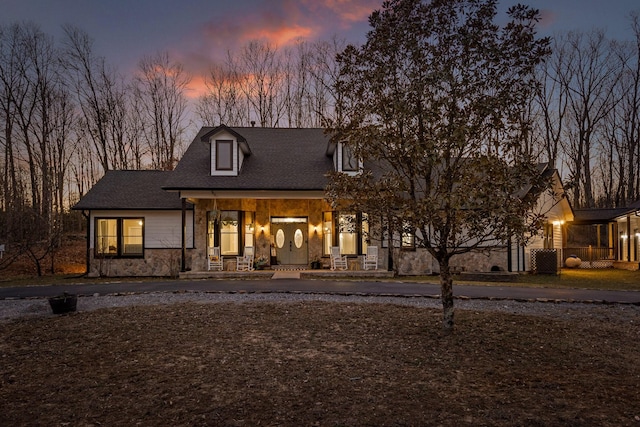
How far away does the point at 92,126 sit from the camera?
31453 mm

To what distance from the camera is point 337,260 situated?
1848 centimetres

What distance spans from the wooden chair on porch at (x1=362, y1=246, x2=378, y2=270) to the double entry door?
3.08 meters

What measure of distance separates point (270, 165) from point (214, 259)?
194 inches

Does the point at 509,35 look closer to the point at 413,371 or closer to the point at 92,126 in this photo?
the point at 413,371

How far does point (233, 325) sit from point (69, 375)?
2.99 meters

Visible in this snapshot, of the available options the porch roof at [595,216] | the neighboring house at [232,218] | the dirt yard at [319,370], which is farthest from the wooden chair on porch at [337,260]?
the porch roof at [595,216]

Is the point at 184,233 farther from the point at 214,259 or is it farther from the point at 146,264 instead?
the point at 146,264

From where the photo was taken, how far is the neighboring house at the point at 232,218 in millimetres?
18312

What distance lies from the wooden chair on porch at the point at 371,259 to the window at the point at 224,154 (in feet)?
23.1

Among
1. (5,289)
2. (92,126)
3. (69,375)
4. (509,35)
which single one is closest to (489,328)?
(509,35)

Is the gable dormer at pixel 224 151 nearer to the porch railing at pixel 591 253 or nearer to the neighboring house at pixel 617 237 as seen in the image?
the porch railing at pixel 591 253

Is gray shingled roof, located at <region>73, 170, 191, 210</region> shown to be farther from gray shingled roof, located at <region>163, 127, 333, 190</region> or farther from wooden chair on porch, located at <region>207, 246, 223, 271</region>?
wooden chair on porch, located at <region>207, 246, 223, 271</region>

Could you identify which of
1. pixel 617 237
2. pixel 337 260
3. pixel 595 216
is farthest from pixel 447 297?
pixel 595 216

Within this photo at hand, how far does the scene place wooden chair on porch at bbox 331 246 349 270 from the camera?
18467mm
